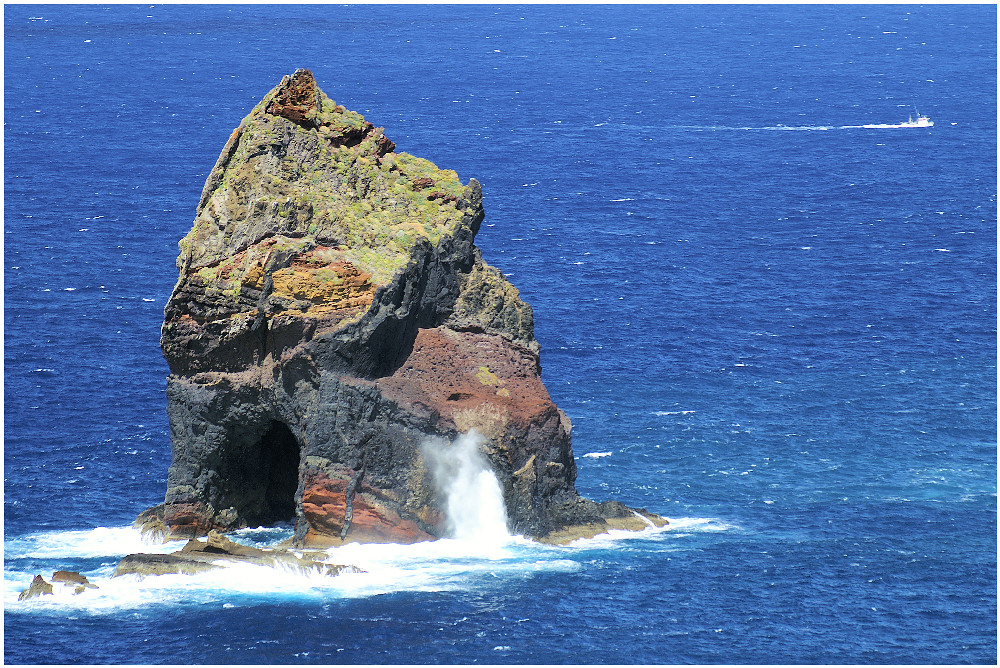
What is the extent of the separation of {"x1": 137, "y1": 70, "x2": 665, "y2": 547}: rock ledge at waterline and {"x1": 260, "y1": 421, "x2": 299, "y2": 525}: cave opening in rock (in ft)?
5.65

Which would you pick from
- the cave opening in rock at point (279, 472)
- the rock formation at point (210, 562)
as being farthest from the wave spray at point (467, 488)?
the cave opening in rock at point (279, 472)

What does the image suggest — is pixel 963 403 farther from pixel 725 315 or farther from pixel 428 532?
pixel 428 532

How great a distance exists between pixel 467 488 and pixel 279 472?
40.3ft

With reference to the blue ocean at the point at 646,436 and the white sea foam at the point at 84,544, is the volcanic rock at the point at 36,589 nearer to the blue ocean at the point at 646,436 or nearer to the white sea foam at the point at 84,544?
the blue ocean at the point at 646,436

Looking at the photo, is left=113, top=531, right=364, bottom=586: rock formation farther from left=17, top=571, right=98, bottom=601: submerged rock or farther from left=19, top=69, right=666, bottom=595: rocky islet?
left=17, top=571, right=98, bottom=601: submerged rock

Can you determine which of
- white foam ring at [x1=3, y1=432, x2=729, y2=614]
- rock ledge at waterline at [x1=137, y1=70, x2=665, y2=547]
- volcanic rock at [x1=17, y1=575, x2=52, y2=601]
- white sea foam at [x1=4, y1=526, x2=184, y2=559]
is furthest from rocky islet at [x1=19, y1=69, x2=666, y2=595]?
volcanic rock at [x1=17, y1=575, x2=52, y2=601]

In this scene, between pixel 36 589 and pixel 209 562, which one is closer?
pixel 36 589

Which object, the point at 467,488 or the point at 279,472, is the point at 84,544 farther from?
the point at 467,488

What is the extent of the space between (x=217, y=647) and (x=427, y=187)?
1043 inches

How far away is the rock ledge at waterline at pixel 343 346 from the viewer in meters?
76.8

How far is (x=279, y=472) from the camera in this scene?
85.9m

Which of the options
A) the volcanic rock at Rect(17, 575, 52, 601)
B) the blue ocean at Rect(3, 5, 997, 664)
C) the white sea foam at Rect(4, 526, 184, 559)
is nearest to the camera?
the blue ocean at Rect(3, 5, 997, 664)

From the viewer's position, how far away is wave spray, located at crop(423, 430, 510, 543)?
78375 millimetres

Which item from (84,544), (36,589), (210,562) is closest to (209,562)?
(210,562)
